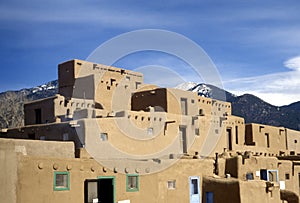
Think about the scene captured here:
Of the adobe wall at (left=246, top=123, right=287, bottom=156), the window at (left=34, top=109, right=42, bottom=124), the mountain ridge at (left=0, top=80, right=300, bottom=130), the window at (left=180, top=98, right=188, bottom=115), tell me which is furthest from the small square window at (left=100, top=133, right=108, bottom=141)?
the mountain ridge at (left=0, top=80, right=300, bottom=130)

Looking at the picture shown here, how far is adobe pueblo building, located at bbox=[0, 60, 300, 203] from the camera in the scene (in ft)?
57.6

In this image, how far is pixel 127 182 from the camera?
20.0 m

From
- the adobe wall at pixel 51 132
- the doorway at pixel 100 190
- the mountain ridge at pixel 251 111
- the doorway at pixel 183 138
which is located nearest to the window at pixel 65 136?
the adobe wall at pixel 51 132

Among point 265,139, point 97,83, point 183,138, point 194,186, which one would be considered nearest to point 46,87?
point 265,139

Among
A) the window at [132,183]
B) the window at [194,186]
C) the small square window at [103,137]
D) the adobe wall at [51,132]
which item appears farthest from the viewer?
the small square window at [103,137]

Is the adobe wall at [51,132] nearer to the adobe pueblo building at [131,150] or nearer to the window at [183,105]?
the adobe pueblo building at [131,150]

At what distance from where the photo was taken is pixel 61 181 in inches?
693

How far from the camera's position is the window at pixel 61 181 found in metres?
17.3

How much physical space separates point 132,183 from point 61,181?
12.5ft

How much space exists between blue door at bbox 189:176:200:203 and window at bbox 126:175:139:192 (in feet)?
12.9

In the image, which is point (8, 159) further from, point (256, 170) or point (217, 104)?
point (217, 104)

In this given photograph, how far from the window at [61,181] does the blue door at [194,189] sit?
7723 millimetres

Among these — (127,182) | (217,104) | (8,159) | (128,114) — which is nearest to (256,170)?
(128,114)

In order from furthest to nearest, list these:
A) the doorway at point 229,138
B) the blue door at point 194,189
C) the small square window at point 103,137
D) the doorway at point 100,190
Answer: the doorway at point 229,138 < the small square window at point 103,137 < the blue door at point 194,189 < the doorway at point 100,190
